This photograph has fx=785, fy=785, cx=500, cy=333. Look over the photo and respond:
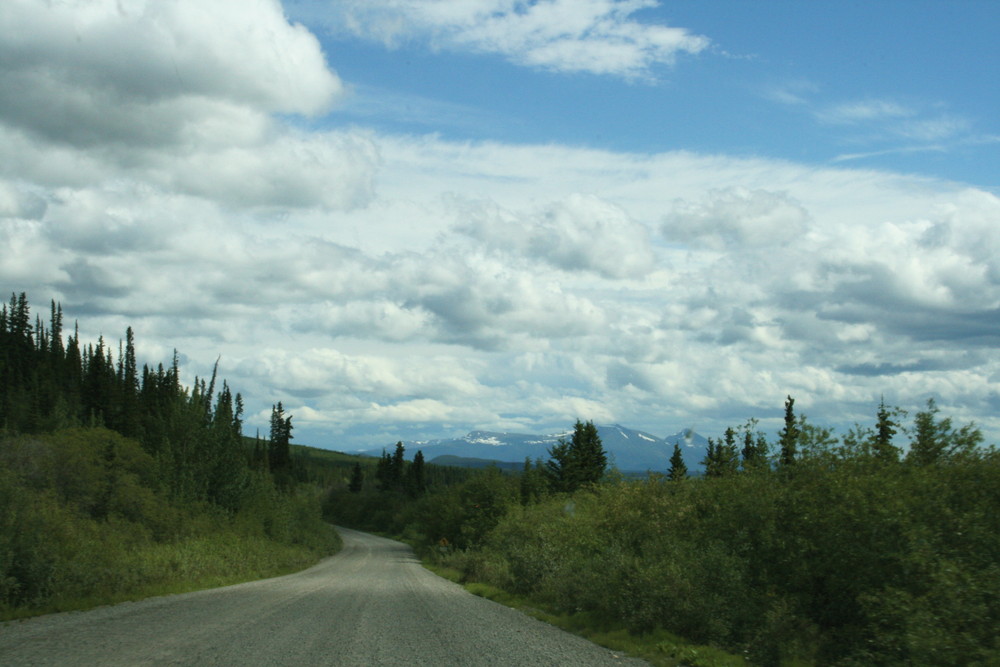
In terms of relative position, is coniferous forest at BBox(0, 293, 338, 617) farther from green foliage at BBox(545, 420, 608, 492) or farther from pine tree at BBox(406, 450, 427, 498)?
pine tree at BBox(406, 450, 427, 498)

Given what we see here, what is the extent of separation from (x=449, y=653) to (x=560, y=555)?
14267 millimetres

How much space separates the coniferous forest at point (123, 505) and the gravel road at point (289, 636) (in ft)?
5.63

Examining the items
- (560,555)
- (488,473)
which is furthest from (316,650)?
(488,473)

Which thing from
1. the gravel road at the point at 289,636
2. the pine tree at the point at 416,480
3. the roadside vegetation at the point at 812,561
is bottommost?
the pine tree at the point at 416,480

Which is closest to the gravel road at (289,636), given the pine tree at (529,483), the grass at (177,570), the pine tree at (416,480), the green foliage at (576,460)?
the grass at (177,570)

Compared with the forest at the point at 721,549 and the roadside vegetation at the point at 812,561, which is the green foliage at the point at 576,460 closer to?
the forest at the point at 721,549

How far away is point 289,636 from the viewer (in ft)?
50.7

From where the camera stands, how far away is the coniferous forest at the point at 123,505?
20156 mm

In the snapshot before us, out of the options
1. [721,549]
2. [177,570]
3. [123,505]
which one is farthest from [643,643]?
[123,505]

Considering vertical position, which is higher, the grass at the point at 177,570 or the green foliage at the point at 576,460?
the green foliage at the point at 576,460

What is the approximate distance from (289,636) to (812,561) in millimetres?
10912

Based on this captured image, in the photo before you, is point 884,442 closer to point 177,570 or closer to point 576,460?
point 177,570

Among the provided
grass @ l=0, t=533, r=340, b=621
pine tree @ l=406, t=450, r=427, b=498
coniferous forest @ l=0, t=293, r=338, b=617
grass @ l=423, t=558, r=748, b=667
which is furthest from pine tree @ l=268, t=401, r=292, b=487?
grass @ l=423, t=558, r=748, b=667

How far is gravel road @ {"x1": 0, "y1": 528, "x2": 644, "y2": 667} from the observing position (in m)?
12.6
